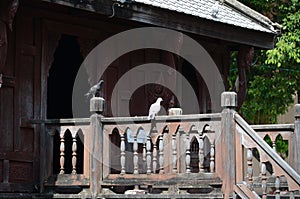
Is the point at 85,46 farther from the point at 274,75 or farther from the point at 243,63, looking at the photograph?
the point at 274,75

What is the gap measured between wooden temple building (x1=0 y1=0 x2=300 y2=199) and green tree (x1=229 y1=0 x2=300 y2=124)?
7.77 m

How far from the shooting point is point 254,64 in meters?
25.2

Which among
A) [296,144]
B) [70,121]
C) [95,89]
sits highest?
[95,89]

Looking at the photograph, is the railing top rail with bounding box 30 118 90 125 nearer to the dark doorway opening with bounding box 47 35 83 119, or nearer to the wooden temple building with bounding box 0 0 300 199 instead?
the wooden temple building with bounding box 0 0 300 199

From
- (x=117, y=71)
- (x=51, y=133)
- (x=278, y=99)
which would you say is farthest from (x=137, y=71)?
(x=278, y=99)

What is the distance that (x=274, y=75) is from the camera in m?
24.7

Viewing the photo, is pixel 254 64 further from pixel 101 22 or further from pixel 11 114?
pixel 11 114

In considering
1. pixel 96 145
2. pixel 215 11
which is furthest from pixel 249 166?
pixel 215 11

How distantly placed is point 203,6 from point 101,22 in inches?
96.2

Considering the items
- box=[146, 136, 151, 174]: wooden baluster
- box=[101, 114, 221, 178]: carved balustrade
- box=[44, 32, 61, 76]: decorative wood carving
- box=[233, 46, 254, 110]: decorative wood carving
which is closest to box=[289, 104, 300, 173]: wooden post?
box=[101, 114, 221, 178]: carved balustrade

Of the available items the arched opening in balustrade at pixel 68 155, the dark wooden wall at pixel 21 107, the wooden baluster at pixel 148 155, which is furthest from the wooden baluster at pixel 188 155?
the arched opening in balustrade at pixel 68 155

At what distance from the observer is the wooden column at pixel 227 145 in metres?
12.0

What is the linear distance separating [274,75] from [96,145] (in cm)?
1287

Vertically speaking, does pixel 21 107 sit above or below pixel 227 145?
above
